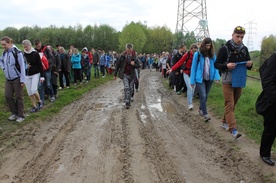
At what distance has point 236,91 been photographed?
6.14 m

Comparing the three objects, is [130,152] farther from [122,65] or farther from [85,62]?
[85,62]

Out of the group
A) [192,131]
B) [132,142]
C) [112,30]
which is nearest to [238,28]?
[192,131]

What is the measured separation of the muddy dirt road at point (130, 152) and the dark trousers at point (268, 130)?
22 centimetres

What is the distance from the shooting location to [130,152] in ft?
17.2

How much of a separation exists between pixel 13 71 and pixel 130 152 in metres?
3.96

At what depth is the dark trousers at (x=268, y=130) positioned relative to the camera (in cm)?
457

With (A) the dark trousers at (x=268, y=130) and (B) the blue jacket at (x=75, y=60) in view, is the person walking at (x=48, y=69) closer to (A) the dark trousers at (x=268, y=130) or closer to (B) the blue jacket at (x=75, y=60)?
(B) the blue jacket at (x=75, y=60)

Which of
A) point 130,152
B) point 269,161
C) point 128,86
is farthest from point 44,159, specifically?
point 128,86

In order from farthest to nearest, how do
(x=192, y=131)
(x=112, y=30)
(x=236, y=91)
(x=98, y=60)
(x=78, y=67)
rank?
(x=112, y=30) < (x=98, y=60) < (x=78, y=67) < (x=192, y=131) < (x=236, y=91)

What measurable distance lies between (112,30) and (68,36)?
40.9 ft

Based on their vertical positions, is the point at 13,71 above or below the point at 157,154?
above

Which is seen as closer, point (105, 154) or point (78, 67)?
point (105, 154)

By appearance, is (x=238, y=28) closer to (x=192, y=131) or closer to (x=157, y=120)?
(x=192, y=131)

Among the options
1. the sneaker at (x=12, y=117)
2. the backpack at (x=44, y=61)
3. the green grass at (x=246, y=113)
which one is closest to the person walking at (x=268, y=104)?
the green grass at (x=246, y=113)
